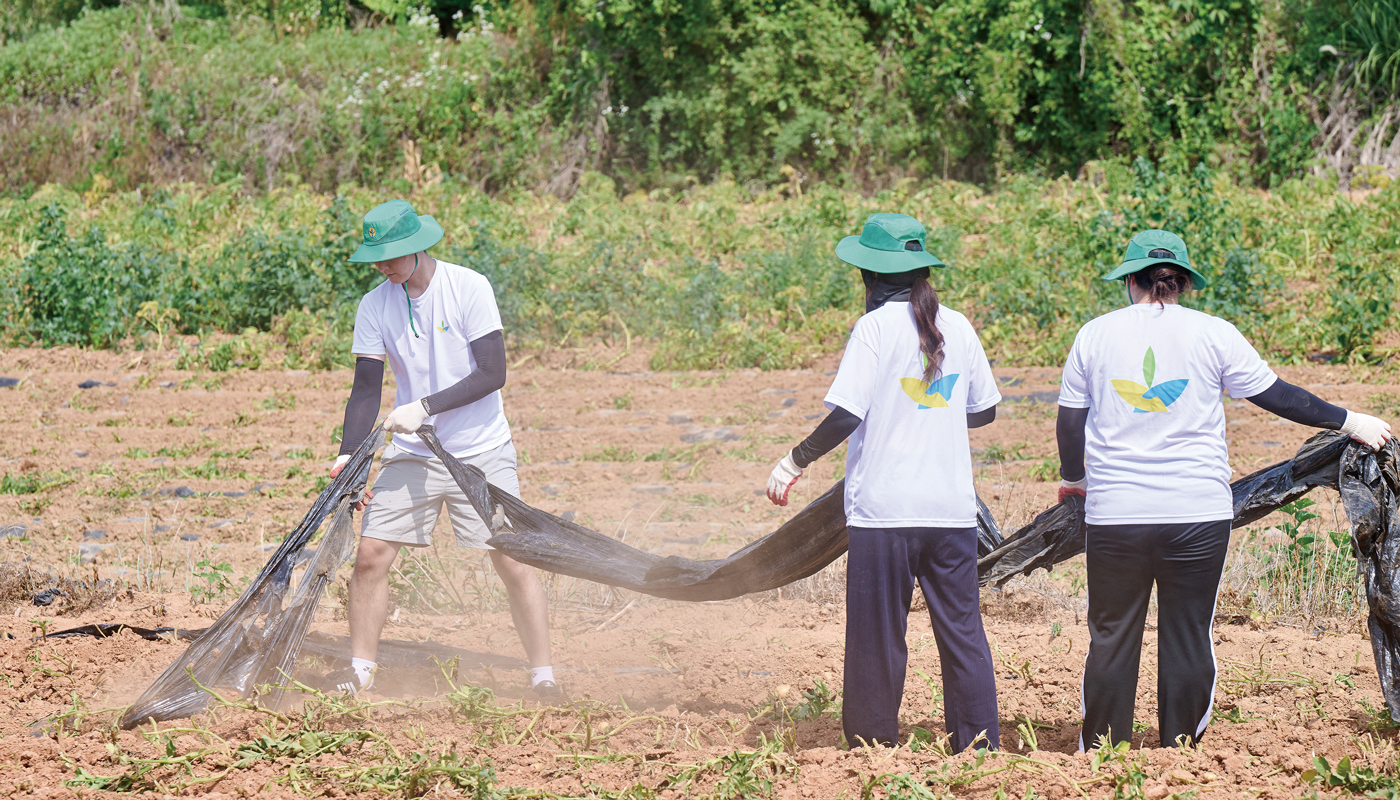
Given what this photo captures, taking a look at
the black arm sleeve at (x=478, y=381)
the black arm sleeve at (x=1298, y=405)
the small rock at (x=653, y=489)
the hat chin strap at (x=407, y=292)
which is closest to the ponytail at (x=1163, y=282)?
the black arm sleeve at (x=1298, y=405)

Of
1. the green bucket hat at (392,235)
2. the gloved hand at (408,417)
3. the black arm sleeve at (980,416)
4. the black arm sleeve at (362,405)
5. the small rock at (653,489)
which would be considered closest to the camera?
the black arm sleeve at (980,416)

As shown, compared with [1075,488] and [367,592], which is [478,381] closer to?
[367,592]

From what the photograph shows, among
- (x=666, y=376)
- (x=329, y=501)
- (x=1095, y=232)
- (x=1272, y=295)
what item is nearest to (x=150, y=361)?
(x=666, y=376)

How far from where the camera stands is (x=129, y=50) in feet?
57.0

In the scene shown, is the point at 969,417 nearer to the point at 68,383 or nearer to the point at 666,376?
the point at 666,376

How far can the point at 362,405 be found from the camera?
14.2ft

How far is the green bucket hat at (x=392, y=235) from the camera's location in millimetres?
4090

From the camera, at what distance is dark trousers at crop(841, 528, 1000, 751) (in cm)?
342

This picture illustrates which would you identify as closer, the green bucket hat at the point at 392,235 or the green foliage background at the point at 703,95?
the green bucket hat at the point at 392,235

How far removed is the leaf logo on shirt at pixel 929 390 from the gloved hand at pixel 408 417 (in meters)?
1.63

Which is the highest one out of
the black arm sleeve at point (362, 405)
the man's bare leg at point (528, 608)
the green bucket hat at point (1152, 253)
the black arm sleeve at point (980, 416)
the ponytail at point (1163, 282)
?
the green bucket hat at point (1152, 253)

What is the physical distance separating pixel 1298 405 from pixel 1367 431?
23 cm

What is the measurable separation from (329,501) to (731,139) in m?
13.3

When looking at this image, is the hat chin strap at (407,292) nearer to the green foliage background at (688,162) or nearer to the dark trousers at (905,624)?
the dark trousers at (905,624)
